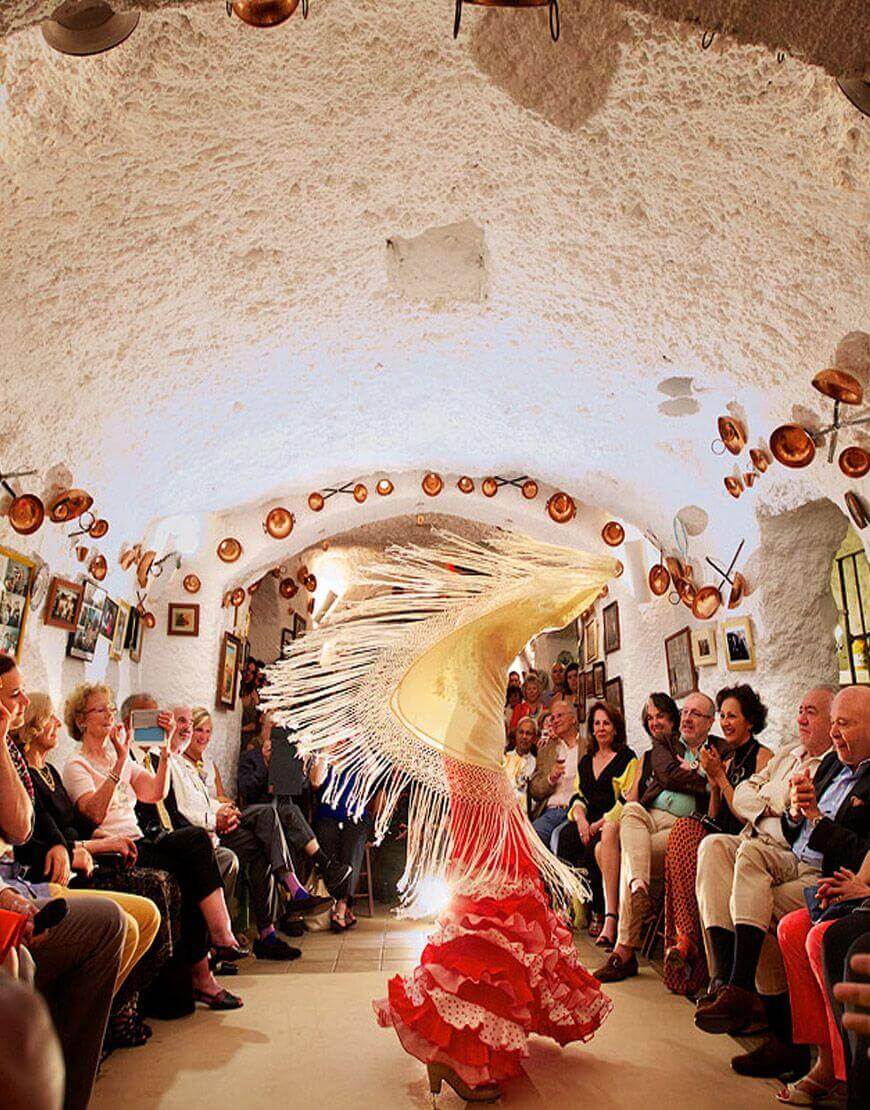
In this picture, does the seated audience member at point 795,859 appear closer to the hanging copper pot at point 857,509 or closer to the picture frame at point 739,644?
the hanging copper pot at point 857,509

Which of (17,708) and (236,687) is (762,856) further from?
(236,687)

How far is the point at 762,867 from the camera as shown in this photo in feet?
10.4

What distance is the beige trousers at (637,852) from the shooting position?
4.25m

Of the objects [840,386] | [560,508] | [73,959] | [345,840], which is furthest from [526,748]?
[73,959]

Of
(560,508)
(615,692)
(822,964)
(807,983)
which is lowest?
(807,983)

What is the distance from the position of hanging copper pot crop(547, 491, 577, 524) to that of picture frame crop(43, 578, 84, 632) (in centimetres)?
333

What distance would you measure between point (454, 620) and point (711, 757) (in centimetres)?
156

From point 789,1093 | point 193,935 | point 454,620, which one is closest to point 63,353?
point 454,620

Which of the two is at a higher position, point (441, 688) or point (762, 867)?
point (441, 688)

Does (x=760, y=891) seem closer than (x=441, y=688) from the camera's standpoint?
No

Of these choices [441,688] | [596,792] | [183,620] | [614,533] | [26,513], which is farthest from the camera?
[614,533]

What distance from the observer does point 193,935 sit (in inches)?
145

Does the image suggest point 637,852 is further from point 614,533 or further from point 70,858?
point 614,533

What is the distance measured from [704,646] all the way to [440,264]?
3.04 metres
